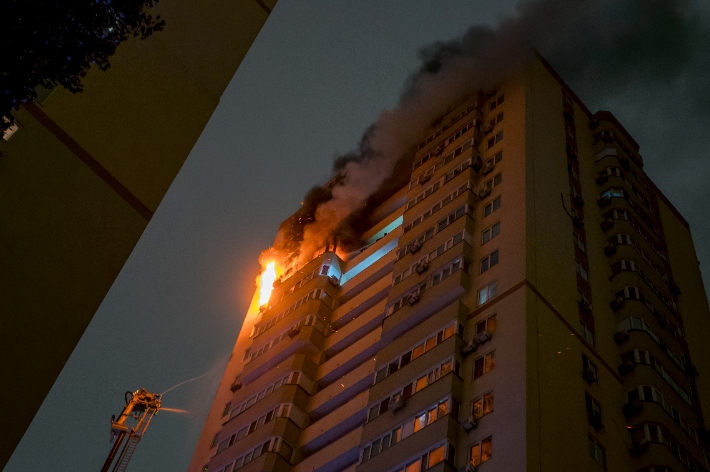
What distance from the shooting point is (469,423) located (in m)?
21.8

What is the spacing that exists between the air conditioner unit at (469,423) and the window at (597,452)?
396 centimetres

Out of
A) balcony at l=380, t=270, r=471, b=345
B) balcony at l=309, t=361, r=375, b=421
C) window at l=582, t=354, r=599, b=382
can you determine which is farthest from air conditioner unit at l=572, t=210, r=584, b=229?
balcony at l=309, t=361, r=375, b=421

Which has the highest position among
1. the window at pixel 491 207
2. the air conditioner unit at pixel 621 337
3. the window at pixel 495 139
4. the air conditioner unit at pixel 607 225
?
the window at pixel 495 139

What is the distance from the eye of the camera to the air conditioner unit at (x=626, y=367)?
87.0ft

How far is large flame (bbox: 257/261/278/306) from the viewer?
45656 millimetres

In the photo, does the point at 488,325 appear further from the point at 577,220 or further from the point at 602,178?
the point at 602,178

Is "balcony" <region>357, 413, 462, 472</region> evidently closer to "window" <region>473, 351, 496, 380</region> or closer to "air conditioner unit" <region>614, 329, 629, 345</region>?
"window" <region>473, 351, 496, 380</region>

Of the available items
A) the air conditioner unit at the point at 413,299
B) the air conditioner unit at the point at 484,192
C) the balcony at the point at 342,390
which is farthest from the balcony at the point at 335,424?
the air conditioner unit at the point at 484,192

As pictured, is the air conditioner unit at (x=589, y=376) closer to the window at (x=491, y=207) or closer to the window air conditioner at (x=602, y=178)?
the window at (x=491, y=207)

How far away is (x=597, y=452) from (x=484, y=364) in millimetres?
4620

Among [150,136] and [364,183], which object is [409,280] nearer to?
[364,183]

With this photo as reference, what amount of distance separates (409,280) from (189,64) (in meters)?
22.9

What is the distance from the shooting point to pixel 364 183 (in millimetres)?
48594

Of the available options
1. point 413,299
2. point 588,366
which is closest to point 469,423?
point 588,366
